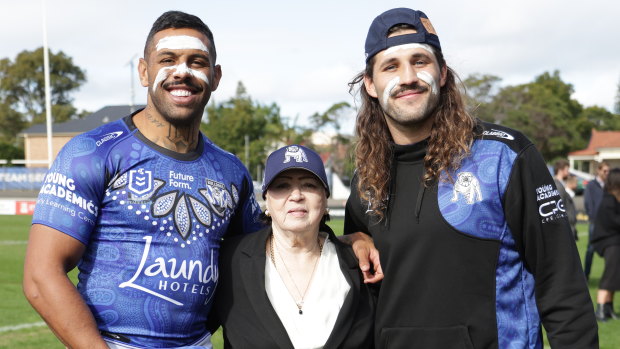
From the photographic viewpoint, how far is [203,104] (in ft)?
10.5

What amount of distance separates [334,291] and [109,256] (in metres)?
1.06

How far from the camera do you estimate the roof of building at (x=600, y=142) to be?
62244 mm

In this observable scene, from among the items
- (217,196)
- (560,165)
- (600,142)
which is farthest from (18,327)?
(600,142)

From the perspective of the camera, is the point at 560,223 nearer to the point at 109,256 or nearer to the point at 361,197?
the point at 361,197

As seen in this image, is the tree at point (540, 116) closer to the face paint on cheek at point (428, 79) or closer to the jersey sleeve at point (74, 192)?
the face paint on cheek at point (428, 79)

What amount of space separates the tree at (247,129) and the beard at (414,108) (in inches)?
1748

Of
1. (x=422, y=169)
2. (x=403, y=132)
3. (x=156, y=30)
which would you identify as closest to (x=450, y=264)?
(x=422, y=169)

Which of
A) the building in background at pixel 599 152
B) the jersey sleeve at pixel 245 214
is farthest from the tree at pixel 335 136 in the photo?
the jersey sleeve at pixel 245 214

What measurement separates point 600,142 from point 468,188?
220 feet

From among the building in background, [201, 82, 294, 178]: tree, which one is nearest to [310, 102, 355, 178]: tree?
[201, 82, 294, 178]: tree

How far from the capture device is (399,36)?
3.03 m

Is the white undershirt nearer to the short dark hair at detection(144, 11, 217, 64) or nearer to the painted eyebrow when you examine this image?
the painted eyebrow

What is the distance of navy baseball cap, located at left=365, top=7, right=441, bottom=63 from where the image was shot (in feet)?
9.92

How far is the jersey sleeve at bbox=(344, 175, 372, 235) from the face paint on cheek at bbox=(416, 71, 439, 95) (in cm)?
67
